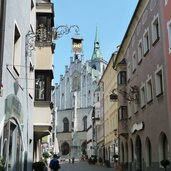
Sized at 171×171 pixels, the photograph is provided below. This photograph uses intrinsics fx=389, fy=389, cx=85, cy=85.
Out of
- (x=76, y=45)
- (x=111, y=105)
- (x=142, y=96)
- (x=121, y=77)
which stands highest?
(x=121, y=77)

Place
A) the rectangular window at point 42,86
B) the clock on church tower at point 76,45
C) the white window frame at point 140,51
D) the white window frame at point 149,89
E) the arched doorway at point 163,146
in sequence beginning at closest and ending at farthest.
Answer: the clock on church tower at point 76,45
the rectangular window at point 42,86
the arched doorway at point 163,146
the white window frame at point 149,89
the white window frame at point 140,51

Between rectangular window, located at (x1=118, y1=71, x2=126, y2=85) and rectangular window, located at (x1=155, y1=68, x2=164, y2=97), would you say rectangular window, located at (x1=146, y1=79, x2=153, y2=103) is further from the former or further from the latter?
rectangular window, located at (x1=118, y1=71, x2=126, y2=85)

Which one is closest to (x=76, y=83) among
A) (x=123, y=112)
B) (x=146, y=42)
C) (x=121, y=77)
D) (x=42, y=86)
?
(x=121, y=77)

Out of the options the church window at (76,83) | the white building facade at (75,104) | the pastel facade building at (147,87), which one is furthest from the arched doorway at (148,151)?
the church window at (76,83)

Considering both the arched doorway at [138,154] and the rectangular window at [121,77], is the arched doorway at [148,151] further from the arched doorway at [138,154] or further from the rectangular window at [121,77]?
the rectangular window at [121,77]

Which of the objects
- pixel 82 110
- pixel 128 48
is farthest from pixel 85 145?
pixel 128 48

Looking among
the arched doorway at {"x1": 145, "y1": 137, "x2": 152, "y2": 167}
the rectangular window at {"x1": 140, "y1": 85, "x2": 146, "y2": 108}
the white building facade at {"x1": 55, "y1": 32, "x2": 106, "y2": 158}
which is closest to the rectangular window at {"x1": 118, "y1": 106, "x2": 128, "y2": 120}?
the rectangular window at {"x1": 140, "y1": 85, "x2": 146, "y2": 108}

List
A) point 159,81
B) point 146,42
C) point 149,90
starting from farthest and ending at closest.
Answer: point 146,42 → point 149,90 → point 159,81

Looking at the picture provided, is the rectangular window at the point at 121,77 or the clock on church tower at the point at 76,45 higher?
the rectangular window at the point at 121,77

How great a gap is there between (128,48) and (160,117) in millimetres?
12617

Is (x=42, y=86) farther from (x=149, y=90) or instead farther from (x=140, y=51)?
(x=140, y=51)

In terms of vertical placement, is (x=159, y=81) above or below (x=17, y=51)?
above

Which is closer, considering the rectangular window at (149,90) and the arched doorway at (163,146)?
the arched doorway at (163,146)

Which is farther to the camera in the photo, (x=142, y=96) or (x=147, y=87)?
(x=142, y=96)
